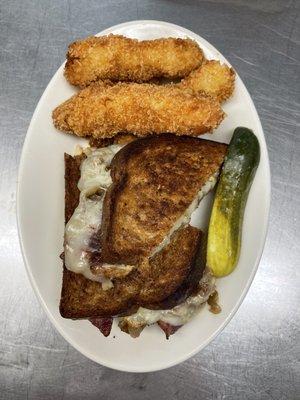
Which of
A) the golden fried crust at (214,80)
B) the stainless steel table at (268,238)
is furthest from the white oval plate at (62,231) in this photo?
the stainless steel table at (268,238)

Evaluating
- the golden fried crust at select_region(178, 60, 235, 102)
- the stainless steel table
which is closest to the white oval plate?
the golden fried crust at select_region(178, 60, 235, 102)

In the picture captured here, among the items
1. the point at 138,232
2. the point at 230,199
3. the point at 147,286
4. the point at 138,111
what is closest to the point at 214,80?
the point at 138,111

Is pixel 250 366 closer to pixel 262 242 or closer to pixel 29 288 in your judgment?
pixel 262 242

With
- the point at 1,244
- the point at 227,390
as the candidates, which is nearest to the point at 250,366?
the point at 227,390

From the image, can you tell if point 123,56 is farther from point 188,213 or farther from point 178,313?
point 178,313

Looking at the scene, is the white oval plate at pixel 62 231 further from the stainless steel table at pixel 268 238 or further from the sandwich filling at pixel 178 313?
the stainless steel table at pixel 268 238
